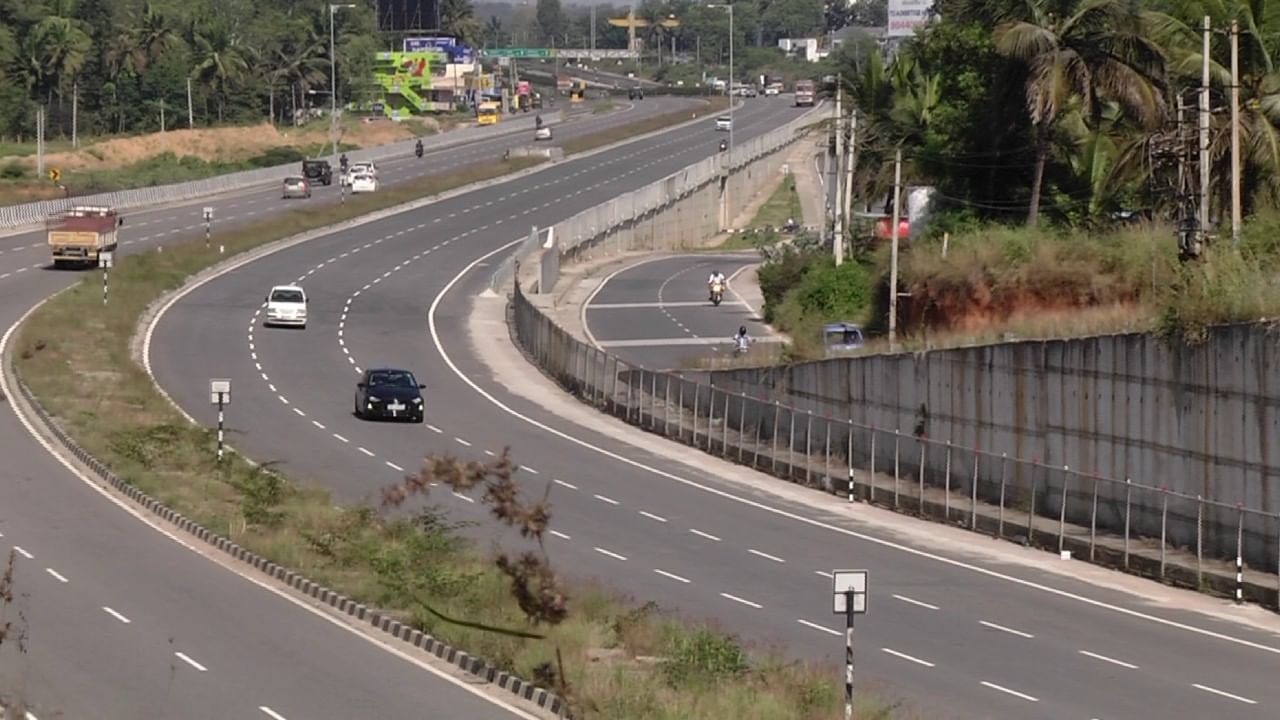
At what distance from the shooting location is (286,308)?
7269 centimetres

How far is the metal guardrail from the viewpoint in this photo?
101m

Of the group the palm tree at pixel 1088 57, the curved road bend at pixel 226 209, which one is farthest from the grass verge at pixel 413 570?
the curved road bend at pixel 226 209

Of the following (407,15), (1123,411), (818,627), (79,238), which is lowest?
(818,627)

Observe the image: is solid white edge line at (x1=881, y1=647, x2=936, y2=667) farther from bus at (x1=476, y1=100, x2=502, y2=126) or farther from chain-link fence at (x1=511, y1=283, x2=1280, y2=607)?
bus at (x1=476, y1=100, x2=502, y2=126)

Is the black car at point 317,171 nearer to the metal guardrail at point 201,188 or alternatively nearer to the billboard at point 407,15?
the metal guardrail at point 201,188

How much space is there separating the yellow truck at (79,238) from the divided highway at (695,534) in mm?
5210

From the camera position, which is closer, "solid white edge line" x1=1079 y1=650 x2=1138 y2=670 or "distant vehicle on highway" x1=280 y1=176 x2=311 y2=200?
"solid white edge line" x1=1079 y1=650 x2=1138 y2=670

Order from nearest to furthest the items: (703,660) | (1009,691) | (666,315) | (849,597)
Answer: (849,597), (703,660), (1009,691), (666,315)

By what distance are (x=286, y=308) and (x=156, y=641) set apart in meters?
45.0

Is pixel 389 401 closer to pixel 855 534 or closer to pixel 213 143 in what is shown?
pixel 855 534

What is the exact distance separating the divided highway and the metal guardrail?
19.1m

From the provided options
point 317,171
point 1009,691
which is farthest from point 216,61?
point 1009,691

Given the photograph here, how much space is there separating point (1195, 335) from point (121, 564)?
18.5 meters


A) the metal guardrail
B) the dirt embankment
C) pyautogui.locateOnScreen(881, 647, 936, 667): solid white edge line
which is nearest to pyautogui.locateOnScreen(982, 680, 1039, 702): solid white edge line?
pyautogui.locateOnScreen(881, 647, 936, 667): solid white edge line
